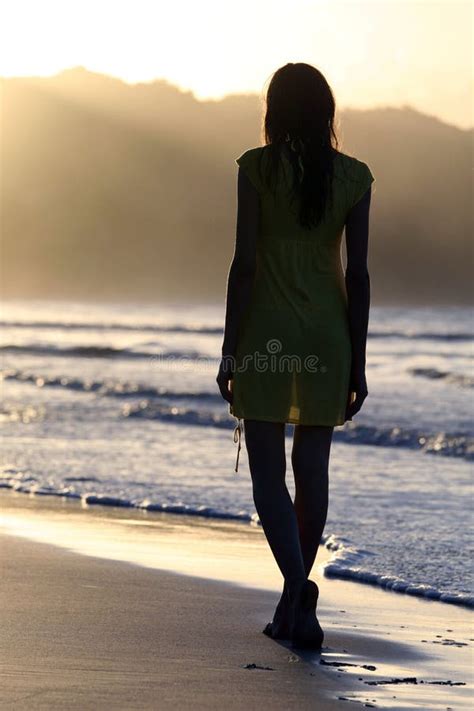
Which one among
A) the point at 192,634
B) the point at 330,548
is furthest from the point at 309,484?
the point at 330,548

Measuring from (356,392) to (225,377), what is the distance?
416 mm

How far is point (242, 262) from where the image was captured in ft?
12.9

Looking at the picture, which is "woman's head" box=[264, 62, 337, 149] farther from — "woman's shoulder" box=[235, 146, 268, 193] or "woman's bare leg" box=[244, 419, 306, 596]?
"woman's bare leg" box=[244, 419, 306, 596]

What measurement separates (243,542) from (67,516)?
115 centimetres

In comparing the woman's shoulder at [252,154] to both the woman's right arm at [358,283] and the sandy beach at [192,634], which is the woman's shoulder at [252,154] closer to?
the woman's right arm at [358,283]

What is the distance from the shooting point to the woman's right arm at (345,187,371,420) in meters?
3.97

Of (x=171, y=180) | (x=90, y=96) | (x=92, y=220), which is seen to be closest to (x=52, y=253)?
(x=92, y=220)

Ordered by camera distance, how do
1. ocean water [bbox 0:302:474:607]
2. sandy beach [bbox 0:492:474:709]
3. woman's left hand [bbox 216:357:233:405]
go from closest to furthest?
sandy beach [bbox 0:492:474:709], woman's left hand [bbox 216:357:233:405], ocean water [bbox 0:302:474:607]

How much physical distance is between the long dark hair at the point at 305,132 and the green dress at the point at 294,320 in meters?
0.03

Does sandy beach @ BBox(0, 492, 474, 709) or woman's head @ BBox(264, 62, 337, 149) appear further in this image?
woman's head @ BBox(264, 62, 337, 149)

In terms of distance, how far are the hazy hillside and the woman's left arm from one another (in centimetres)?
7199

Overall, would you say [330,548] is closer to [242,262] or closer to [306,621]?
[306,621]

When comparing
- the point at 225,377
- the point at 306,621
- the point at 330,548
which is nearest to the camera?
the point at 306,621

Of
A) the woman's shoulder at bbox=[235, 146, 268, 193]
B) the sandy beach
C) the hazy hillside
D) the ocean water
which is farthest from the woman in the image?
the hazy hillside
